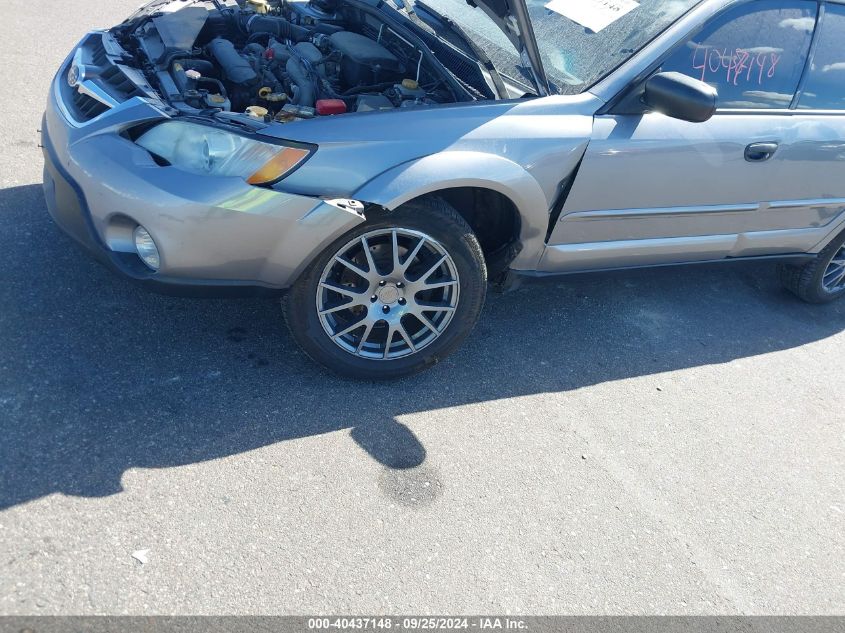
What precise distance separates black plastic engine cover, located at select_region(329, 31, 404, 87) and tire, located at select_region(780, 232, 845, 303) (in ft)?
8.55

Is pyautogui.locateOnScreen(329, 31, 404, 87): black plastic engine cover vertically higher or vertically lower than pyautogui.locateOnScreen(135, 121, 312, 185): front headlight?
higher

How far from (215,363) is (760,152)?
2.64 m

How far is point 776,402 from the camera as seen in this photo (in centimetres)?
393

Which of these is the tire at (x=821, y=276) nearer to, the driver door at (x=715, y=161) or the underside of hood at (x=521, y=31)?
the driver door at (x=715, y=161)

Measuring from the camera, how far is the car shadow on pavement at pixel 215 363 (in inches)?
113

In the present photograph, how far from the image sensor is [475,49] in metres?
3.72

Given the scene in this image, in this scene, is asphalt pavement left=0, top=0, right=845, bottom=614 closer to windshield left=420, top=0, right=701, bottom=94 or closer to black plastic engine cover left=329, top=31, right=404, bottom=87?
windshield left=420, top=0, right=701, bottom=94

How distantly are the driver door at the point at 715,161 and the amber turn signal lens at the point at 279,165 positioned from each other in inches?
47.5

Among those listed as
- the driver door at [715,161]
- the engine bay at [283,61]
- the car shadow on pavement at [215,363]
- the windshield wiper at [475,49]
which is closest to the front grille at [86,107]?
the engine bay at [283,61]

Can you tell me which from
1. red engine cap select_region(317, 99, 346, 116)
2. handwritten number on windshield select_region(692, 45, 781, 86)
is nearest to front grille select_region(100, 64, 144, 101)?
red engine cap select_region(317, 99, 346, 116)

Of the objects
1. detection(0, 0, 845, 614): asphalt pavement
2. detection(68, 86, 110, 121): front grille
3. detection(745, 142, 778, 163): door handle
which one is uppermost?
detection(745, 142, 778, 163): door handle

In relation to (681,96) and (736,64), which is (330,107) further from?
(736,64)

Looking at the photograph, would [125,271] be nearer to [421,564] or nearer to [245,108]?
[245,108]

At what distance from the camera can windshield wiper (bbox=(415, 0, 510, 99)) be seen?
135 inches
